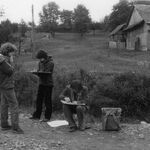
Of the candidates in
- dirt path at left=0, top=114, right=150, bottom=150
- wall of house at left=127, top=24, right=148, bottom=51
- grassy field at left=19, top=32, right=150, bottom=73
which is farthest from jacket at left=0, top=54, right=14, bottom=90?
wall of house at left=127, top=24, right=148, bottom=51

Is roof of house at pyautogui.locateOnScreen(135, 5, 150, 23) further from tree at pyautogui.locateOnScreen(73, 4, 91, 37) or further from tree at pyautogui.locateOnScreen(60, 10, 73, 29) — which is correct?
tree at pyautogui.locateOnScreen(60, 10, 73, 29)

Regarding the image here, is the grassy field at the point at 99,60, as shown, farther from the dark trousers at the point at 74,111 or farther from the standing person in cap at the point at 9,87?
the standing person in cap at the point at 9,87

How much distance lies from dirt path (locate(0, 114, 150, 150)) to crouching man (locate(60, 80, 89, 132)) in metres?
0.21

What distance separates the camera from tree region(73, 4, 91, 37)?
2729 inches

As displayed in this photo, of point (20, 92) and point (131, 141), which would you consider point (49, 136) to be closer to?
point (131, 141)

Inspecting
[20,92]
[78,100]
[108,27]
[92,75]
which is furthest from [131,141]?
[108,27]

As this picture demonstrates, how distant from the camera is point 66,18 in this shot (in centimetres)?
8069

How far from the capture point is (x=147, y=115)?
385 inches

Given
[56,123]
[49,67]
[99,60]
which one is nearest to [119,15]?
[99,60]

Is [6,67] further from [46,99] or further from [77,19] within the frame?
[77,19]

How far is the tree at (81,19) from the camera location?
227 ft

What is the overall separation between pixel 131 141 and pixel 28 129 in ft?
6.76

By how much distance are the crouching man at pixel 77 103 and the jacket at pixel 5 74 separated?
1.20 metres

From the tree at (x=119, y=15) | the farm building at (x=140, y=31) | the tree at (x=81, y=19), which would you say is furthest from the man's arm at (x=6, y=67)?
the tree at (x=81, y=19)
